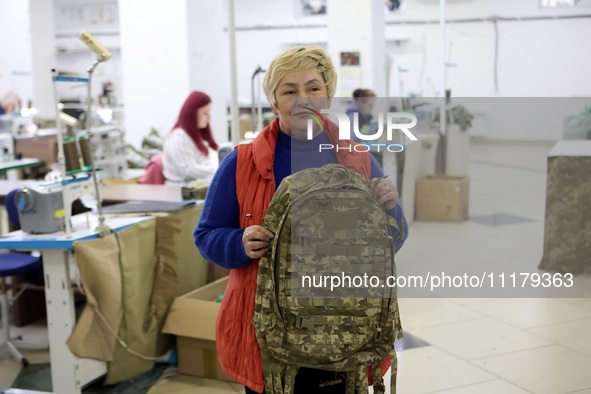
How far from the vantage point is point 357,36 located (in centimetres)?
752

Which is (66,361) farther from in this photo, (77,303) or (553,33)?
(553,33)

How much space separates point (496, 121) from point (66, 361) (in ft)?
6.37

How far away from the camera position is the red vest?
1.42 metres

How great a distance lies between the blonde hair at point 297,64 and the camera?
135 centimetres


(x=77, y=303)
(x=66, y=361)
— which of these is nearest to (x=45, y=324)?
(x=77, y=303)

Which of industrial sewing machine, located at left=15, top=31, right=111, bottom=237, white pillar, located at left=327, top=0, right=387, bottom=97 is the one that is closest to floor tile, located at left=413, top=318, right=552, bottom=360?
industrial sewing machine, located at left=15, top=31, right=111, bottom=237

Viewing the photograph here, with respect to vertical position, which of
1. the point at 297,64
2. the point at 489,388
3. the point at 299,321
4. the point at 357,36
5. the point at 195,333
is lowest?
the point at 489,388

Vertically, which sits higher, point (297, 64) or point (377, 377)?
point (297, 64)

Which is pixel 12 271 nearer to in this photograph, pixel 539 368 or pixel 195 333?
pixel 195 333

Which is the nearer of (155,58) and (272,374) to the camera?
(272,374)

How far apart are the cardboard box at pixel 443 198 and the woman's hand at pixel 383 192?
0.44 meters

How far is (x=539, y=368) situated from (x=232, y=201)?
5.81 feet

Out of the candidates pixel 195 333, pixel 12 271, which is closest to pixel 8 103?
pixel 12 271

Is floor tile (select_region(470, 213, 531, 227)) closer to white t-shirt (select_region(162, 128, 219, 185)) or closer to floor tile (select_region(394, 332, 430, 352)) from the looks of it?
floor tile (select_region(394, 332, 430, 352))
